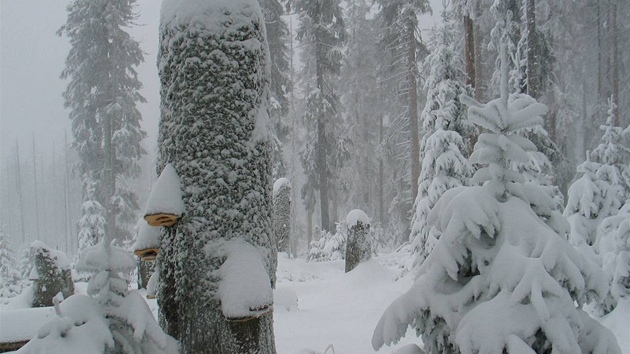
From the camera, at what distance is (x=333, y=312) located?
395 inches

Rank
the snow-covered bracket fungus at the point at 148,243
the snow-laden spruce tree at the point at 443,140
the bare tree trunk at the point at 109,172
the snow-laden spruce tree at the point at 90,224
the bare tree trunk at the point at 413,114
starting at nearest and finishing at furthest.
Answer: the snow-covered bracket fungus at the point at 148,243 → the snow-laden spruce tree at the point at 443,140 → the bare tree trunk at the point at 413,114 → the snow-laden spruce tree at the point at 90,224 → the bare tree trunk at the point at 109,172

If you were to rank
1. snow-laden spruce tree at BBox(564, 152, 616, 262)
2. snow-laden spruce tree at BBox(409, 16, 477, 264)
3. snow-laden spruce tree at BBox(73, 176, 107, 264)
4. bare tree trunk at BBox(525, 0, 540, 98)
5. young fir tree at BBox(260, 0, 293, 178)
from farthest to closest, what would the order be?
1. young fir tree at BBox(260, 0, 293, 178)
2. snow-laden spruce tree at BBox(73, 176, 107, 264)
3. bare tree trunk at BBox(525, 0, 540, 98)
4. snow-laden spruce tree at BBox(409, 16, 477, 264)
5. snow-laden spruce tree at BBox(564, 152, 616, 262)

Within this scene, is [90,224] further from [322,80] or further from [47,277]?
[322,80]

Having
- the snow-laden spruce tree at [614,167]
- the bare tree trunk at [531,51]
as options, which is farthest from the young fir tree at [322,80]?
the snow-laden spruce tree at [614,167]

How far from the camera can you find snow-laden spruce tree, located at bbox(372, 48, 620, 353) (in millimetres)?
1849

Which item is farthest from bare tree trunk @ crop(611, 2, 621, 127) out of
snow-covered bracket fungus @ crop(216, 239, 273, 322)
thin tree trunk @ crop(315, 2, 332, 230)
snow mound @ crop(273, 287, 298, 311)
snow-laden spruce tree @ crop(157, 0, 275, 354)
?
snow-covered bracket fungus @ crop(216, 239, 273, 322)

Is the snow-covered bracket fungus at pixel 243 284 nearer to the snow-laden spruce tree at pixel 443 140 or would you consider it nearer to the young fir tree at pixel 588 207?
the young fir tree at pixel 588 207

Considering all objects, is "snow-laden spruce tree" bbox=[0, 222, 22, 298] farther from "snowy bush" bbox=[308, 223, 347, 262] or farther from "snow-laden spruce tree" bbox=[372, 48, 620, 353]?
"snow-laden spruce tree" bbox=[372, 48, 620, 353]

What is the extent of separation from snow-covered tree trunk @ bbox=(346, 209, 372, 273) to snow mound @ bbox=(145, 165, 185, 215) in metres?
10.7

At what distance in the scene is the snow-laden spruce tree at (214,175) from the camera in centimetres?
303

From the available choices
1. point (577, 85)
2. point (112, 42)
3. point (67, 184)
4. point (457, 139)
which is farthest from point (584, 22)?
point (67, 184)

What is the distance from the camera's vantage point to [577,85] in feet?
105

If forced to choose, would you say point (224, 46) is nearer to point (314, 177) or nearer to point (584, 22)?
point (314, 177)

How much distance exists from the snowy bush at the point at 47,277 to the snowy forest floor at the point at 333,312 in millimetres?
544
